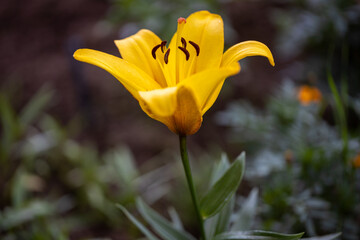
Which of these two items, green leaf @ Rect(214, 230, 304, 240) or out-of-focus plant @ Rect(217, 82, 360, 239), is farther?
out-of-focus plant @ Rect(217, 82, 360, 239)

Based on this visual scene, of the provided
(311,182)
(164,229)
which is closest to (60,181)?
(164,229)

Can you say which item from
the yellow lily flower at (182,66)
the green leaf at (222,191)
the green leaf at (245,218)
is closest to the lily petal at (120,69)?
the yellow lily flower at (182,66)

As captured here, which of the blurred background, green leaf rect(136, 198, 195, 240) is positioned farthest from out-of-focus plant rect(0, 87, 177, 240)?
green leaf rect(136, 198, 195, 240)

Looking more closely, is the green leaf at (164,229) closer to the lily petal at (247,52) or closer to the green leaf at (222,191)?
the green leaf at (222,191)

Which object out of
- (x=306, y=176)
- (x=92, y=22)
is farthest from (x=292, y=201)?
(x=92, y=22)

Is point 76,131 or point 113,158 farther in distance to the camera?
point 76,131

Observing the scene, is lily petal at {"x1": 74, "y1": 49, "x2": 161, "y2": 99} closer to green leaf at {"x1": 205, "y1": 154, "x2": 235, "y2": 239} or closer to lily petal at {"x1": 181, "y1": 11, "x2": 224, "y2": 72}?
lily petal at {"x1": 181, "y1": 11, "x2": 224, "y2": 72}

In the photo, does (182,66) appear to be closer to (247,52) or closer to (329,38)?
(247,52)

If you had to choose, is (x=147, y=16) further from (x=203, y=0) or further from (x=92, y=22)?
(x=92, y=22)
